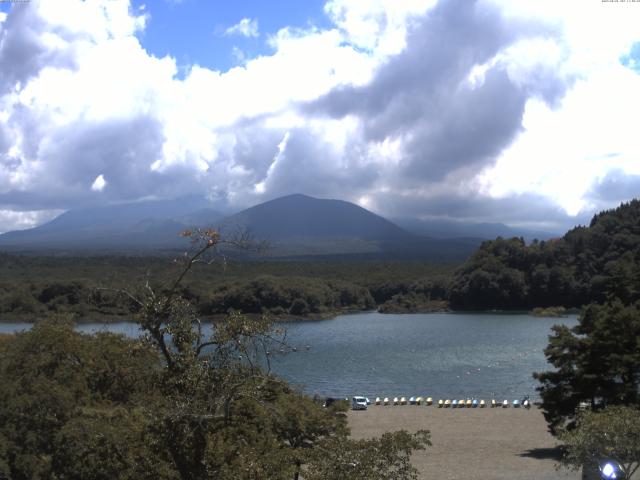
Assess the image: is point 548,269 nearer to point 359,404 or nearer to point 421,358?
point 421,358

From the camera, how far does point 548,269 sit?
8462 centimetres

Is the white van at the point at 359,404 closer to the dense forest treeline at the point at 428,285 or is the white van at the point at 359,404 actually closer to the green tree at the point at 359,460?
the green tree at the point at 359,460

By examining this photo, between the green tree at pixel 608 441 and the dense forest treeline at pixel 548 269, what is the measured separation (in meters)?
70.5

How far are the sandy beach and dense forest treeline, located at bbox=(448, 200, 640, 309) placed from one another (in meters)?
54.8

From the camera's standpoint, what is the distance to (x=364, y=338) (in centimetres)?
5925

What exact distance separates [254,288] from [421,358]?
3430cm

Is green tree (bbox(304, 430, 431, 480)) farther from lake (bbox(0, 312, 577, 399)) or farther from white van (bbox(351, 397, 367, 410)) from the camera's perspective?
white van (bbox(351, 397, 367, 410))

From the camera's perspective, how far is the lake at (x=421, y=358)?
36.9m

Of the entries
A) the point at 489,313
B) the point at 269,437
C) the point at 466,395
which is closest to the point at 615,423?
the point at 269,437

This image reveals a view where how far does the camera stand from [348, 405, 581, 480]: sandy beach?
18859 mm

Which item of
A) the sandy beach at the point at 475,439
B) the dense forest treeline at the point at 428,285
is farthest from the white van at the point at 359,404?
the dense forest treeline at the point at 428,285

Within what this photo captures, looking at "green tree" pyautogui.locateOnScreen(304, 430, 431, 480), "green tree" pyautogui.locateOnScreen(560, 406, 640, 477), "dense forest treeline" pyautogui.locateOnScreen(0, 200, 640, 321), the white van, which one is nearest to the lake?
the white van

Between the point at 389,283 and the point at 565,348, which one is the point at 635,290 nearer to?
the point at 565,348

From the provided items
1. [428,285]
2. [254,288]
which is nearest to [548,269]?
[428,285]
